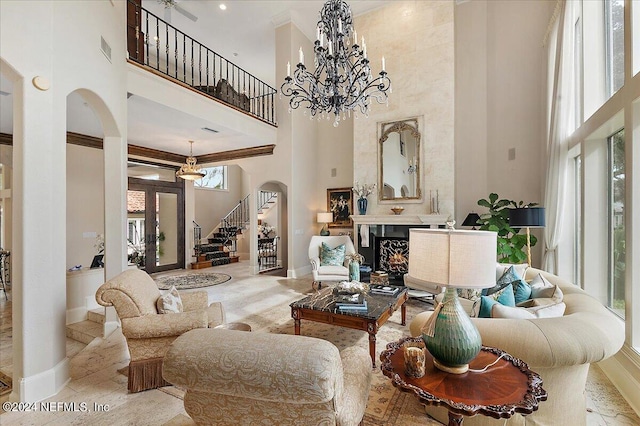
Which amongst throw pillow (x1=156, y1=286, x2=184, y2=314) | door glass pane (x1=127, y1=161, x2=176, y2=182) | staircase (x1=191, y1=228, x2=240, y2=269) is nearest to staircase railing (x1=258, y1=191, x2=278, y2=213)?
staircase (x1=191, y1=228, x2=240, y2=269)

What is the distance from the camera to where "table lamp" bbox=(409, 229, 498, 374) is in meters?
1.37

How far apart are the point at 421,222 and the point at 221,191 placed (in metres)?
8.77

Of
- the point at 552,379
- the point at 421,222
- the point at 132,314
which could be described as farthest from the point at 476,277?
the point at 421,222

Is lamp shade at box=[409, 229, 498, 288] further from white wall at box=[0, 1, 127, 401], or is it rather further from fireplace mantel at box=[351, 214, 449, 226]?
fireplace mantel at box=[351, 214, 449, 226]

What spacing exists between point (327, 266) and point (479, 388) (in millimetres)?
4358

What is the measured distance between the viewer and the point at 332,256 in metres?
5.76

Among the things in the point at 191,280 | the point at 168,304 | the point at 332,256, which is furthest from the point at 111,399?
the point at 191,280

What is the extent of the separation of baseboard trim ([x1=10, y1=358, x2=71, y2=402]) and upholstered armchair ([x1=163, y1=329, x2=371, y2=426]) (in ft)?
6.39

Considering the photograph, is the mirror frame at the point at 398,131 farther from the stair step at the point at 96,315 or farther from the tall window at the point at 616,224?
the stair step at the point at 96,315

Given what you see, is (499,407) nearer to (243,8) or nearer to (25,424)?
(25,424)

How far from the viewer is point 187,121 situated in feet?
17.9

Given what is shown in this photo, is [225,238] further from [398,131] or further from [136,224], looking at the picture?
[398,131]

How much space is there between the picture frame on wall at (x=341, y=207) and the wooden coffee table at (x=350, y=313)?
408 cm

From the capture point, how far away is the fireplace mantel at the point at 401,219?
5738 mm
